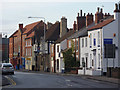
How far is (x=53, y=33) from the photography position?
3086 inches

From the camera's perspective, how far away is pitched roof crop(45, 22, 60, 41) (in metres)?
77.2

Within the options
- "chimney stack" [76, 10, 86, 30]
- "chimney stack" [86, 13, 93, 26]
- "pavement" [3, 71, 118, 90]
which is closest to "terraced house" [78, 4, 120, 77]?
"chimney stack" [86, 13, 93, 26]

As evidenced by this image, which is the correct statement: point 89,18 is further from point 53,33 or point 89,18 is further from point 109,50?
point 53,33

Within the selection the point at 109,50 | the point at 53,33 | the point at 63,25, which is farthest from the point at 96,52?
the point at 53,33

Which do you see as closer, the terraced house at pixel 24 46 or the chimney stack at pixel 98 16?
the chimney stack at pixel 98 16

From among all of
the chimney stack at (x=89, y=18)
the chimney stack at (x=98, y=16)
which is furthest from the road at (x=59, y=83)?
the chimney stack at (x=89, y=18)

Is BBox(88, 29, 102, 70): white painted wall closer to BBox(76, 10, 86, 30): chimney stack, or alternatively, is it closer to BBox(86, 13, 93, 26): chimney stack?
BBox(86, 13, 93, 26): chimney stack

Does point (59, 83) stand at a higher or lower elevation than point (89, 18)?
lower

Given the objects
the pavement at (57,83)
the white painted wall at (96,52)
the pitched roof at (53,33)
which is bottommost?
the pavement at (57,83)

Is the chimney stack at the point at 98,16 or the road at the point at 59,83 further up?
the chimney stack at the point at 98,16

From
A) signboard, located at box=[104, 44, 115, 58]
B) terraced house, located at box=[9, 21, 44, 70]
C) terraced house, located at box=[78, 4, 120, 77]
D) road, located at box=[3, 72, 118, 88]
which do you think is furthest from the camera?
terraced house, located at box=[9, 21, 44, 70]

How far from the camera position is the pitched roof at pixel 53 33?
77250 millimetres

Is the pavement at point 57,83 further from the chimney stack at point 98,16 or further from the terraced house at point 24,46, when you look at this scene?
the terraced house at point 24,46

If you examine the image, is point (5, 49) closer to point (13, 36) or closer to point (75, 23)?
point (13, 36)
